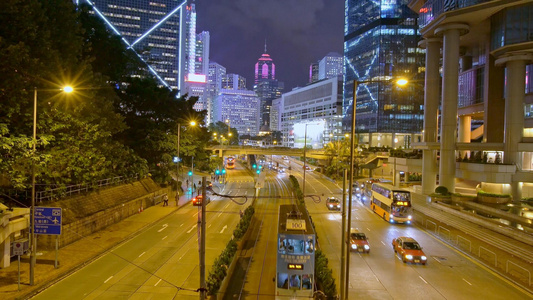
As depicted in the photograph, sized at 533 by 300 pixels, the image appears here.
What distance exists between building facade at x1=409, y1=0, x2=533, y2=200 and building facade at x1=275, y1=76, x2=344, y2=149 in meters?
86.4

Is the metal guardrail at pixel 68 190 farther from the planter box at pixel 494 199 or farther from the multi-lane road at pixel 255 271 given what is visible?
the planter box at pixel 494 199

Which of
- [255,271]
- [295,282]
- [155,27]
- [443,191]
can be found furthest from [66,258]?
[155,27]

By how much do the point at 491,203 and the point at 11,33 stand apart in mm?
47684

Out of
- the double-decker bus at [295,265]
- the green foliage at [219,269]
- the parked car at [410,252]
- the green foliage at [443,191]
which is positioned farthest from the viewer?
the green foliage at [443,191]

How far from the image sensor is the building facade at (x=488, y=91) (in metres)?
45.5

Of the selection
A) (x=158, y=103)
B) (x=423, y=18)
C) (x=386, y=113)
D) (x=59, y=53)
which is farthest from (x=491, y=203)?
(x=386, y=113)

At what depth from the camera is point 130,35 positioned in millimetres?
149750

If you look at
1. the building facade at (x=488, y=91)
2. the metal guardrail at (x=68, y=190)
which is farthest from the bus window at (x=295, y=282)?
the building facade at (x=488, y=91)

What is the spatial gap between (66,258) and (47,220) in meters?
3.96

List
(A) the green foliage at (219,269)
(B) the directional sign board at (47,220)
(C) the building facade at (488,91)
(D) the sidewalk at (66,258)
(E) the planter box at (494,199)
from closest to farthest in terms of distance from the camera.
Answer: (A) the green foliage at (219,269) < (D) the sidewalk at (66,258) < (B) the directional sign board at (47,220) < (E) the planter box at (494,199) < (C) the building facade at (488,91)

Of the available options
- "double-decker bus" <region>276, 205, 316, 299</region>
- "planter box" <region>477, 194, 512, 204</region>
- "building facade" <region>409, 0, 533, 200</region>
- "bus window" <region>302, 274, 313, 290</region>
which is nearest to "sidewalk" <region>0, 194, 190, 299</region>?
"double-decker bus" <region>276, 205, 316, 299</region>

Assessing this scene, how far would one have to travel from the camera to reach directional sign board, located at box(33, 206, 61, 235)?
1847cm

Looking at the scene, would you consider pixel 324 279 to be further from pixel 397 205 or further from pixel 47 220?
pixel 397 205

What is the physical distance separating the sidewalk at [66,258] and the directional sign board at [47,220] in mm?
1525
